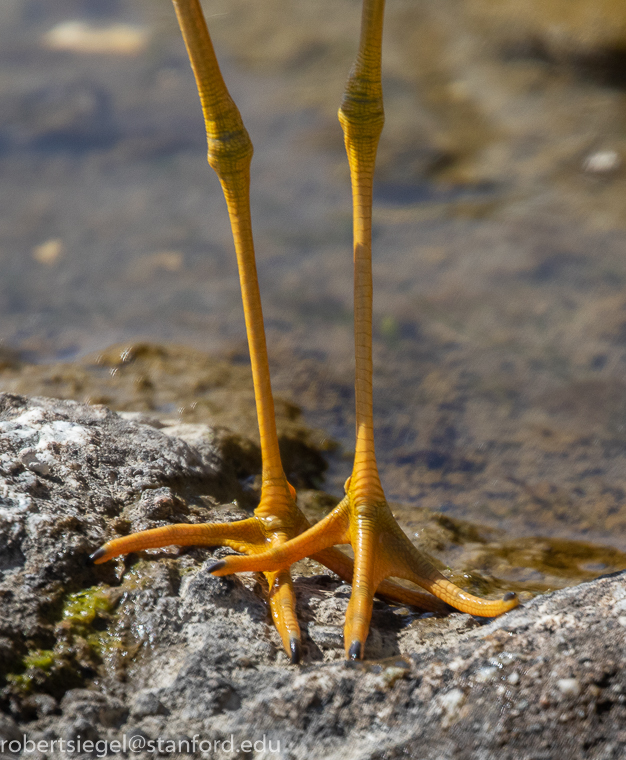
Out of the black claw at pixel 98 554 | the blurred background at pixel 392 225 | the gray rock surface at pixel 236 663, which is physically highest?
the blurred background at pixel 392 225

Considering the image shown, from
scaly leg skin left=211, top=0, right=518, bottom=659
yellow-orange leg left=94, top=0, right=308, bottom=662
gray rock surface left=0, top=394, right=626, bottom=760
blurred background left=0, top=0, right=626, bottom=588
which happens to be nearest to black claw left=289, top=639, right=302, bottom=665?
gray rock surface left=0, top=394, right=626, bottom=760

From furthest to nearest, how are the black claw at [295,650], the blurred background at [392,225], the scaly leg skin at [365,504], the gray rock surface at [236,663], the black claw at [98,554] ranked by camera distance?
1. the blurred background at [392,225]
2. the scaly leg skin at [365,504]
3. the black claw at [98,554]
4. the black claw at [295,650]
5. the gray rock surface at [236,663]

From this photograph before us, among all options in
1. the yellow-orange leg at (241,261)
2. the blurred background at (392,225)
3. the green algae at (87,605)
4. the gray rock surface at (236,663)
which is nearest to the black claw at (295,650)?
the gray rock surface at (236,663)

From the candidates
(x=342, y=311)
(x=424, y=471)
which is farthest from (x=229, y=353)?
(x=424, y=471)

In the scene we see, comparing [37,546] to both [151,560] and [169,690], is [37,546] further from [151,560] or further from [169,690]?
[169,690]

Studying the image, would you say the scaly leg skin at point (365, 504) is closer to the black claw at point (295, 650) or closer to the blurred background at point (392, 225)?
the black claw at point (295, 650)

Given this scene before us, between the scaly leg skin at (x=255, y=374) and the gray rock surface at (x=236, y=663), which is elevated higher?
the scaly leg skin at (x=255, y=374)
